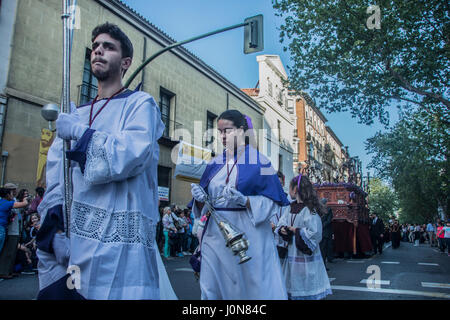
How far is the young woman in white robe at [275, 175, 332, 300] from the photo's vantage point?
14.5 ft

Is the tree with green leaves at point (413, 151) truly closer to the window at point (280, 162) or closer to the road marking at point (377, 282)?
the window at point (280, 162)

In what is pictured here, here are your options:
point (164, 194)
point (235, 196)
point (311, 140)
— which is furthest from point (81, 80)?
point (311, 140)

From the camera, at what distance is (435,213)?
48.2 meters

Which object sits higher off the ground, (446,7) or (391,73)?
(446,7)

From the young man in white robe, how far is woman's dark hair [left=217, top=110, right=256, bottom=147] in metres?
1.48

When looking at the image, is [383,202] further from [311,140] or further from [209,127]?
[209,127]

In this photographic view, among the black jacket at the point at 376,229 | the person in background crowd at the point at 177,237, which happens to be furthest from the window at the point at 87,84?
the black jacket at the point at 376,229

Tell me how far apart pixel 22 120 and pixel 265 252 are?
10.1 meters

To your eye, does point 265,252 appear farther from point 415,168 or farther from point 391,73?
point 415,168

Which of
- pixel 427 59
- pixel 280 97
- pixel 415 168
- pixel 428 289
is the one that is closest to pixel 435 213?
pixel 415 168

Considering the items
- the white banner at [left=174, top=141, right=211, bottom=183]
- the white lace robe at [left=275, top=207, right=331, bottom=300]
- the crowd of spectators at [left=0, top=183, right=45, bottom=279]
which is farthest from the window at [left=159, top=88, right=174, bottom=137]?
the white lace robe at [left=275, top=207, right=331, bottom=300]

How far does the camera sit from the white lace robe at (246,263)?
2.84 metres
